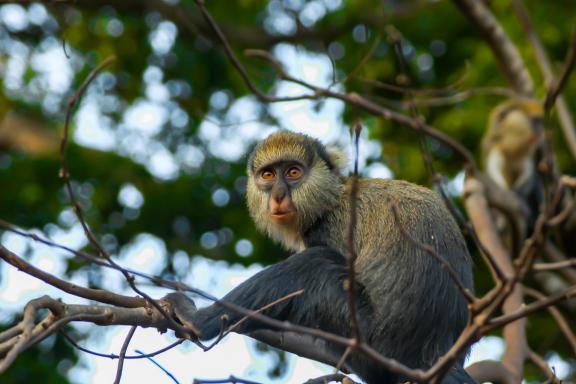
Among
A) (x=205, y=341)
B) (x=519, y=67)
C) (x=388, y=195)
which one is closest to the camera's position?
(x=205, y=341)

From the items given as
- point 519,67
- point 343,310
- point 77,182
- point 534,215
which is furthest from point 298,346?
point 77,182

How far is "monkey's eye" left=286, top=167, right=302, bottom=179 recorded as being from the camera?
24.0 ft

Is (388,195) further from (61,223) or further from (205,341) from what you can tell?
(61,223)

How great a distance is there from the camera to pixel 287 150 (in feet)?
24.1

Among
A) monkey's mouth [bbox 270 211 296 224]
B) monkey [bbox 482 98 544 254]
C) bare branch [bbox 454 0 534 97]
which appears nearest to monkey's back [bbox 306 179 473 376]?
monkey's mouth [bbox 270 211 296 224]

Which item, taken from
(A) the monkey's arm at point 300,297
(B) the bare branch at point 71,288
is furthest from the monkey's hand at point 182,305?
(B) the bare branch at point 71,288

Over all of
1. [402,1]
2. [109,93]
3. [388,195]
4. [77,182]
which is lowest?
[388,195]

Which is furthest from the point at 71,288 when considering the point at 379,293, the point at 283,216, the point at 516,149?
the point at 516,149

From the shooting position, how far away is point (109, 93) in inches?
601

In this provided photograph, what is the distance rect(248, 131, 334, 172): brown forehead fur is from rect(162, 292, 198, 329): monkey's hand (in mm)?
1639

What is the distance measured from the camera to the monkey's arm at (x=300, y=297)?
6.10 m

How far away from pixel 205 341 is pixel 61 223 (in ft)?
23.9

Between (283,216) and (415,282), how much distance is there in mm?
1404

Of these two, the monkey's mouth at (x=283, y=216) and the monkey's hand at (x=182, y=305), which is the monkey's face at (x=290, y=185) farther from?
the monkey's hand at (x=182, y=305)
